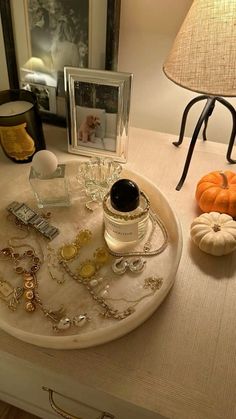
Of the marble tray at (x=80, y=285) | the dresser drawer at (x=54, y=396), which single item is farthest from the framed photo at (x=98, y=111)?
the dresser drawer at (x=54, y=396)

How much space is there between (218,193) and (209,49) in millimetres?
265

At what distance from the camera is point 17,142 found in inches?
33.4

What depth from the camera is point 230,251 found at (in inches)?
27.3

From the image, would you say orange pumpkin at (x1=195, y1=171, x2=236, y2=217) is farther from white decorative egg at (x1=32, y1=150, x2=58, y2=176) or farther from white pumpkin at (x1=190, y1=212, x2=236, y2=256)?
white decorative egg at (x1=32, y1=150, x2=58, y2=176)

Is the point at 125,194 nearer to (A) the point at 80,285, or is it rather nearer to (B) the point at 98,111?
(A) the point at 80,285

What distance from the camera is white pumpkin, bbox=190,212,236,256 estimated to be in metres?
0.68

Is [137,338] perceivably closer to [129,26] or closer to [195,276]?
[195,276]

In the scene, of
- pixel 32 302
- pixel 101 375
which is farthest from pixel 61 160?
pixel 101 375

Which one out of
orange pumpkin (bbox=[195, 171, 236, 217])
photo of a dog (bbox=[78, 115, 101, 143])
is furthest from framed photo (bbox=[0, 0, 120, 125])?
orange pumpkin (bbox=[195, 171, 236, 217])

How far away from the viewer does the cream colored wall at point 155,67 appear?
0.85m

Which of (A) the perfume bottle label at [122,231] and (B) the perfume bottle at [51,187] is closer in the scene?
(A) the perfume bottle label at [122,231]

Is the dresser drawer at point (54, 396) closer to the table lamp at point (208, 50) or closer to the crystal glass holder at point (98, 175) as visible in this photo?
the crystal glass holder at point (98, 175)

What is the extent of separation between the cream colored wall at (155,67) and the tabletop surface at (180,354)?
0.42 m

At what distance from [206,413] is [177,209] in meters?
0.39
